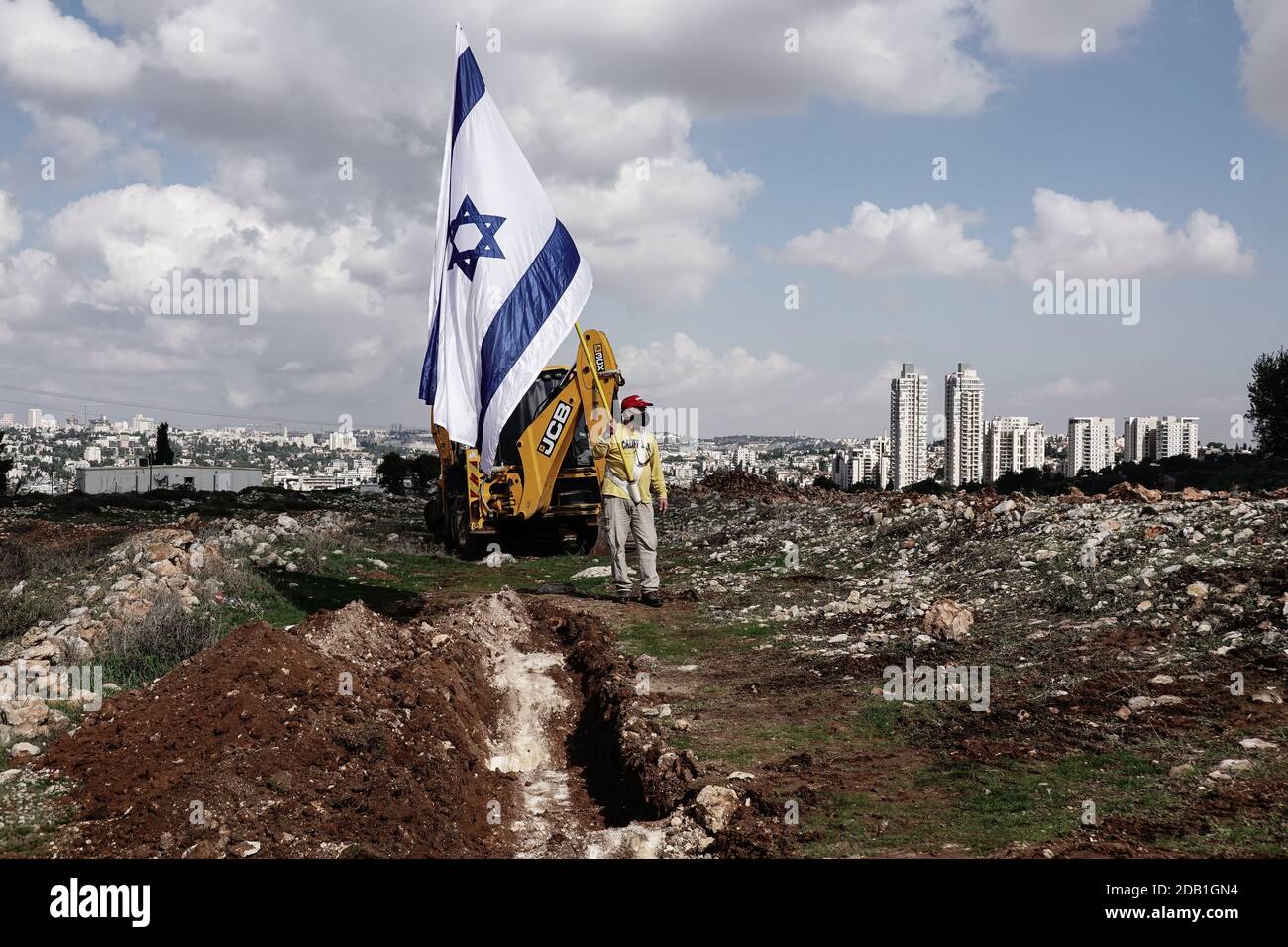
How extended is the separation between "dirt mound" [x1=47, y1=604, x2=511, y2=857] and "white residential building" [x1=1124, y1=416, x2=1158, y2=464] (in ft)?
294

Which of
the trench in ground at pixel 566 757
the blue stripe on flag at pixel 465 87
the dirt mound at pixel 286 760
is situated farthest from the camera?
the blue stripe on flag at pixel 465 87

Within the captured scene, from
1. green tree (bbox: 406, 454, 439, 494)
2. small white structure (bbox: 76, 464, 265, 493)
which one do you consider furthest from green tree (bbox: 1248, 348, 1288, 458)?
small white structure (bbox: 76, 464, 265, 493)

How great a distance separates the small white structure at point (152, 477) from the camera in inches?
2672

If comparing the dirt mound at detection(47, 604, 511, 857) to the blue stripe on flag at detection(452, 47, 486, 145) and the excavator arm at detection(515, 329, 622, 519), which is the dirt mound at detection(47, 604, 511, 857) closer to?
the blue stripe on flag at detection(452, 47, 486, 145)

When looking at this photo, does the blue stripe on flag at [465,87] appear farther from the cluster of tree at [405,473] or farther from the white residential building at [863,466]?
the white residential building at [863,466]

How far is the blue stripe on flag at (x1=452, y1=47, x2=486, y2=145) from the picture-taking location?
9.09 meters

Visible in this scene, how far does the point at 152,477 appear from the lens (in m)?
68.8

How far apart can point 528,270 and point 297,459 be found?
474ft

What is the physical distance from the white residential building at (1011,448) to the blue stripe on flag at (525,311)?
71.8m

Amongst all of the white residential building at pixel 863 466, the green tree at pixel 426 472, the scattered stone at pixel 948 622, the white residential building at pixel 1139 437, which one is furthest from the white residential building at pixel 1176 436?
the scattered stone at pixel 948 622

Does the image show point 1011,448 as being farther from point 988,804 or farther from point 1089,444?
point 988,804

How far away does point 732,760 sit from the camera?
5.63 meters

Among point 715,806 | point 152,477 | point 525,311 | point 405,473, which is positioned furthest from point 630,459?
point 152,477

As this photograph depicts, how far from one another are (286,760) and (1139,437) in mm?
94590
